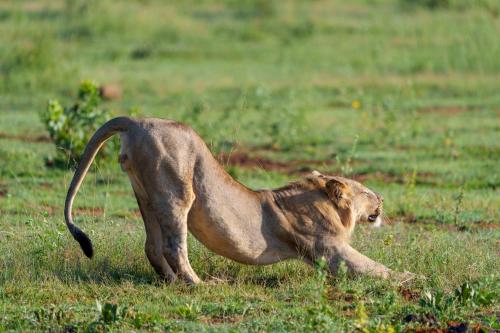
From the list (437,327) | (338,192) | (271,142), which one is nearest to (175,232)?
(338,192)

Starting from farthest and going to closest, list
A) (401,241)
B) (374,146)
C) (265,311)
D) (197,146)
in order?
(374,146), (401,241), (197,146), (265,311)

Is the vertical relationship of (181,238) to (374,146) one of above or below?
above

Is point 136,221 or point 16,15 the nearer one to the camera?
point 136,221

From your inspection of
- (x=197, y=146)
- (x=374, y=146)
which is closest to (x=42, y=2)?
(x=374, y=146)

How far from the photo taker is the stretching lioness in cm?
680

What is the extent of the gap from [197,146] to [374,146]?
6427 millimetres

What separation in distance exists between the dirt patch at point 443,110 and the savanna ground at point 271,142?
0.06 meters

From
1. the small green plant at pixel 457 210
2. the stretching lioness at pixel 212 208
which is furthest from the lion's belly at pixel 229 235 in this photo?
the small green plant at pixel 457 210

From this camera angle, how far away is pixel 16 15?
21.0m

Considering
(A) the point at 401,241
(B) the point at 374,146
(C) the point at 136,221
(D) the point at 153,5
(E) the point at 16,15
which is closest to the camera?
(A) the point at 401,241

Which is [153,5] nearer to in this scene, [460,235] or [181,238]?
[460,235]

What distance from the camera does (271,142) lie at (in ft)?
43.4

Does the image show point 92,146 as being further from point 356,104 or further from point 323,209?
point 356,104

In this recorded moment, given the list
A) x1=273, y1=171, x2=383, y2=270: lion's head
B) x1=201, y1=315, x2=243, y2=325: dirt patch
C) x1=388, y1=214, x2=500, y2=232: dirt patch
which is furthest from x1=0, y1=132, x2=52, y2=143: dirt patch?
x1=201, y1=315, x2=243, y2=325: dirt patch
